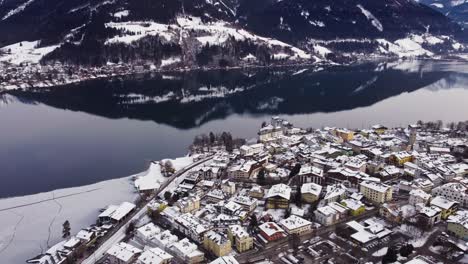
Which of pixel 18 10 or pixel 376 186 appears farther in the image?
pixel 18 10

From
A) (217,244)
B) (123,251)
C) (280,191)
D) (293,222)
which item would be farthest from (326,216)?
(123,251)

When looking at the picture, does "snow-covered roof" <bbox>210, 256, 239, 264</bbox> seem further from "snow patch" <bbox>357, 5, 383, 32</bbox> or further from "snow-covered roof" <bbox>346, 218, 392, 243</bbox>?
"snow patch" <bbox>357, 5, 383, 32</bbox>

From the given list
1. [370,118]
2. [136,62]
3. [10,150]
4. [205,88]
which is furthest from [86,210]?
[136,62]

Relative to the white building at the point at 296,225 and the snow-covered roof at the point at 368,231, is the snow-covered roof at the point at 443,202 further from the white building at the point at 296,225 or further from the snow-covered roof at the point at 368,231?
the white building at the point at 296,225

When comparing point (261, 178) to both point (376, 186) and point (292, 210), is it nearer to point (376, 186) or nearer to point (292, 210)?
point (292, 210)

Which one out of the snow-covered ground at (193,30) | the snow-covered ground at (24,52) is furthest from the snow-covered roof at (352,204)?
the snow-covered ground at (24,52)

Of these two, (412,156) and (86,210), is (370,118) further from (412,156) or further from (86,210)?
(86,210)
